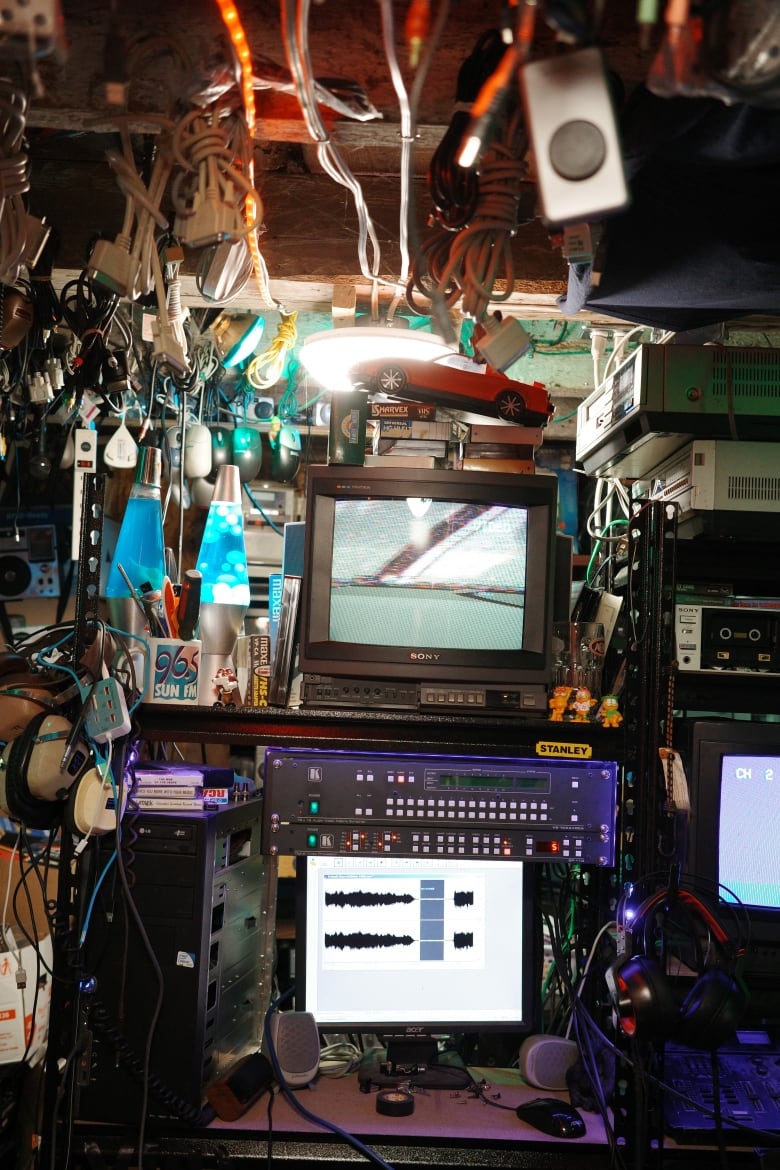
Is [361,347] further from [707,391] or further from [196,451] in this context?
[196,451]

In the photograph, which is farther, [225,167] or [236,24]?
[225,167]

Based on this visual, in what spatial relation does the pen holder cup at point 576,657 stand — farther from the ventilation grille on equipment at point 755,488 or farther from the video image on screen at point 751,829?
the ventilation grille on equipment at point 755,488

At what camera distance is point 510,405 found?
216cm

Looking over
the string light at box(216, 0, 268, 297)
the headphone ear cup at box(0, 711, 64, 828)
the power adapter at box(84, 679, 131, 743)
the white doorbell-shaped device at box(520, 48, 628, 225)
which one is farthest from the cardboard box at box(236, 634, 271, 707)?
the white doorbell-shaped device at box(520, 48, 628, 225)

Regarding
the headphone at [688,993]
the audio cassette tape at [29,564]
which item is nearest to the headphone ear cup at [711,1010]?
the headphone at [688,993]

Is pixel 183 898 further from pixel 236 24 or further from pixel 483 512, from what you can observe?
pixel 236 24

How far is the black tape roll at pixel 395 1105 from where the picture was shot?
1.98 m

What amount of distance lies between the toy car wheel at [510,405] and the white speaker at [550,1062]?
Answer: 1395 mm

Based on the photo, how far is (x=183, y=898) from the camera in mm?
1940

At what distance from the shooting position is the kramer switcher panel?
202 cm

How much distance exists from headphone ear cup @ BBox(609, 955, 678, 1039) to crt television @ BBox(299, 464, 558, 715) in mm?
554

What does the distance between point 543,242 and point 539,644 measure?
96cm

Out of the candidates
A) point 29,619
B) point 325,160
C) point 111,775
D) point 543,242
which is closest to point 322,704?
point 111,775

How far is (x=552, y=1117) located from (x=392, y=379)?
61.9 inches
